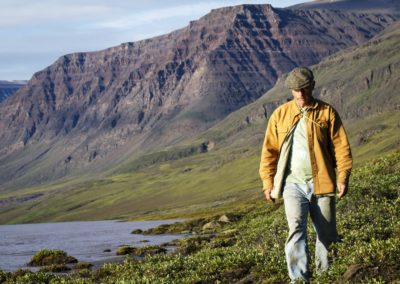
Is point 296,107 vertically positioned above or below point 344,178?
above

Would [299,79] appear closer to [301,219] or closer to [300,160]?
[300,160]

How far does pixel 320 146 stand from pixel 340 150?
496 millimetres

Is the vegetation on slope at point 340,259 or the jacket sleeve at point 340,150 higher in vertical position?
the jacket sleeve at point 340,150

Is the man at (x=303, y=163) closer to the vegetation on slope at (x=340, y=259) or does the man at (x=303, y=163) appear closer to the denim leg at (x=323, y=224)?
the denim leg at (x=323, y=224)

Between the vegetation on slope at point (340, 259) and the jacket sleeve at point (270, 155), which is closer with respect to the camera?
the vegetation on slope at point (340, 259)

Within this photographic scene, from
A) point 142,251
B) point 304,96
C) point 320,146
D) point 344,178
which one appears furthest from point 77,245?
point 344,178

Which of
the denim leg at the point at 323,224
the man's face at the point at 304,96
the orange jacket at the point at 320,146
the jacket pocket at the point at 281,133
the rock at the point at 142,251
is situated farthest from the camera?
the rock at the point at 142,251

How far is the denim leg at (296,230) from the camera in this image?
1675cm

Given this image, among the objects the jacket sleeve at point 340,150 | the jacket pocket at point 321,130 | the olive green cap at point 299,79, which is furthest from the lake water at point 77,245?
the jacket sleeve at point 340,150

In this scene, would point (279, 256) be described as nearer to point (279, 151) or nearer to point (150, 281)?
point (150, 281)

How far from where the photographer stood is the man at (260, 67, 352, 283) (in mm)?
16719

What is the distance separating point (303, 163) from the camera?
1698cm

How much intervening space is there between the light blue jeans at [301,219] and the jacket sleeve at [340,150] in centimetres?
81

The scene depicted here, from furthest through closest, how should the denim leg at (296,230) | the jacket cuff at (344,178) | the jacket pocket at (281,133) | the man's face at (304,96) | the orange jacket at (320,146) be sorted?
the jacket pocket at (281,133) → the man's face at (304,96) → the denim leg at (296,230) → the orange jacket at (320,146) → the jacket cuff at (344,178)
